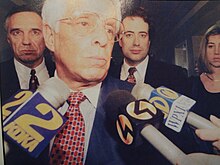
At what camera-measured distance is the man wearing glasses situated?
1.44 metres

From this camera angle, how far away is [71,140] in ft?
4.78

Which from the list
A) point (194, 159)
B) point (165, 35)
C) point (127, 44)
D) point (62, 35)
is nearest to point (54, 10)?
point (62, 35)

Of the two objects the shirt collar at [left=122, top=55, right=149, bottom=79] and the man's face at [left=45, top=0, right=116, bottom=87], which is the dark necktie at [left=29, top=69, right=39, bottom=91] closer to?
the man's face at [left=45, top=0, right=116, bottom=87]

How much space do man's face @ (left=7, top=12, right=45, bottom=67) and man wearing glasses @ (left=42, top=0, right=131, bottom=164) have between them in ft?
0.12

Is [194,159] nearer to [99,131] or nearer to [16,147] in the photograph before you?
[99,131]

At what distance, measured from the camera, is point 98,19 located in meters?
1.45

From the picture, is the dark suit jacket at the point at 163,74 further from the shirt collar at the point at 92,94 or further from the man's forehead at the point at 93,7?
the man's forehead at the point at 93,7

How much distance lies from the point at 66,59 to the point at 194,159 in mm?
779

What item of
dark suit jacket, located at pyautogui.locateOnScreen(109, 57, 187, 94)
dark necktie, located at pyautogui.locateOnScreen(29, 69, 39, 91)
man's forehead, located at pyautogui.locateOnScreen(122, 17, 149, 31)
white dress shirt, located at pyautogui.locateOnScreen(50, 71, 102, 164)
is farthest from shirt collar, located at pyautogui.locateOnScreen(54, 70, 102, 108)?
man's forehead, located at pyautogui.locateOnScreen(122, 17, 149, 31)

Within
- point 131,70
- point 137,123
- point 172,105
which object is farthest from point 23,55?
point 172,105

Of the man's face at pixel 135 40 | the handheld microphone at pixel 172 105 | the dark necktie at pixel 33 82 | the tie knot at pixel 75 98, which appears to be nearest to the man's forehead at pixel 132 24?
the man's face at pixel 135 40

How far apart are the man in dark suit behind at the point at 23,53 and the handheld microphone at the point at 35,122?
0.08 m

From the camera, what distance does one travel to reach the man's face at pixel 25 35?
1449 mm

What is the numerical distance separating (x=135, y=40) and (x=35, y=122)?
611 millimetres
